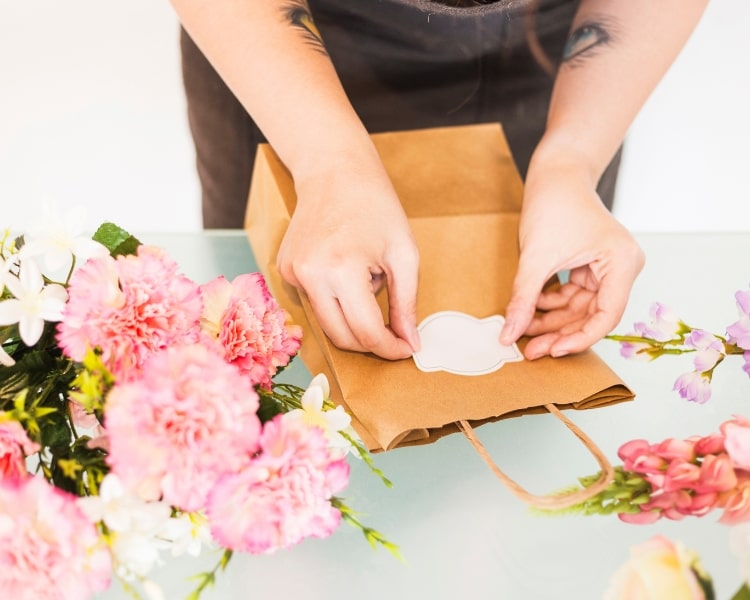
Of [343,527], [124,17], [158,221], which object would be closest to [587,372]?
[343,527]

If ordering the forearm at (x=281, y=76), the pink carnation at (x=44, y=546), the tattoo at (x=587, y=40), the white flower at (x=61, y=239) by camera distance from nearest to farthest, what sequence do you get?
the pink carnation at (x=44, y=546), the white flower at (x=61, y=239), the forearm at (x=281, y=76), the tattoo at (x=587, y=40)

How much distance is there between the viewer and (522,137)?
0.97m

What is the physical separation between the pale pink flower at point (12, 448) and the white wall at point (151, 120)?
117 cm

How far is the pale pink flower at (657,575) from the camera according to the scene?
0.50 m

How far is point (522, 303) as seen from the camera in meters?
0.67

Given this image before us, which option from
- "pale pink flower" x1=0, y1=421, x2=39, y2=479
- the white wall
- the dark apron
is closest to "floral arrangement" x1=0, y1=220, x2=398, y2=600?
"pale pink flower" x1=0, y1=421, x2=39, y2=479

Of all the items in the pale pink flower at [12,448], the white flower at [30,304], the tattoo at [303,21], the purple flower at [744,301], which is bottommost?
the purple flower at [744,301]

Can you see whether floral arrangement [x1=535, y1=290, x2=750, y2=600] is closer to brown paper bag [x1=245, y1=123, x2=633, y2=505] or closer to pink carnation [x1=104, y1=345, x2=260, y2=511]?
brown paper bag [x1=245, y1=123, x2=633, y2=505]

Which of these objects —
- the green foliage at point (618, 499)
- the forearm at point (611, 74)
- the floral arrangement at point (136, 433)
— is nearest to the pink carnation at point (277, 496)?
the floral arrangement at point (136, 433)

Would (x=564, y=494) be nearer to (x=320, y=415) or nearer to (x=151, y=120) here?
(x=320, y=415)

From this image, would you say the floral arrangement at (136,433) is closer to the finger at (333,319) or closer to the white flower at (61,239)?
the white flower at (61,239)

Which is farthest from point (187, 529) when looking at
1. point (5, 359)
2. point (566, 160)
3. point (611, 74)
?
point (611, 74)

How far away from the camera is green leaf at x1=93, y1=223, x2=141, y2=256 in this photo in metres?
0.51

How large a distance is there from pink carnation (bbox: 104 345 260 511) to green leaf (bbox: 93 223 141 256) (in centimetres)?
13
